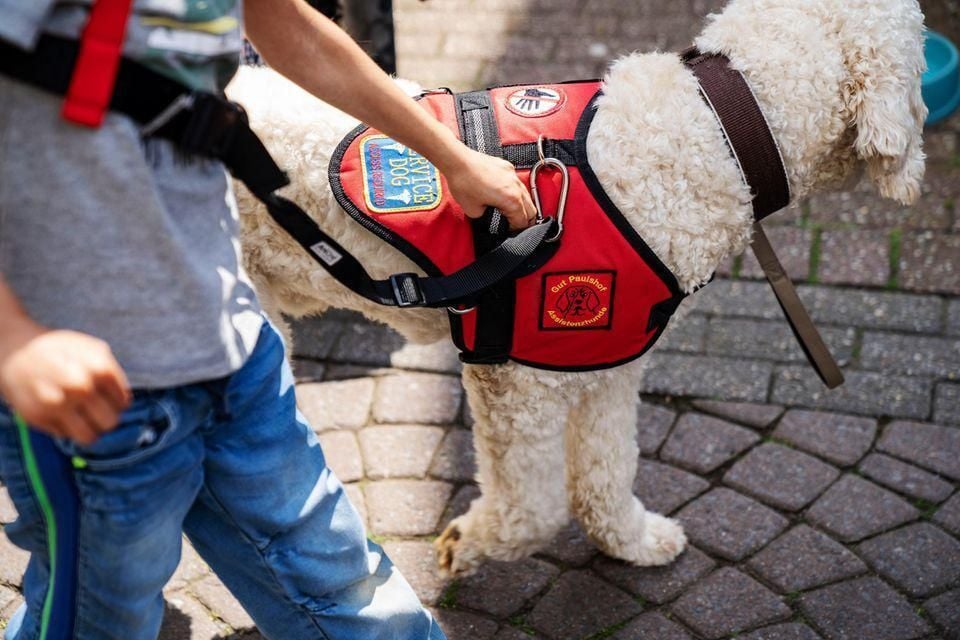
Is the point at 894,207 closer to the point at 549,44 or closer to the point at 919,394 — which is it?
the point at 919,394

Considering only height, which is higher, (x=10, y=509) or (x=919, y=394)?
(x=919, y=394)

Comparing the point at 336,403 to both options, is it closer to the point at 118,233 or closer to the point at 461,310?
the point at 461,310

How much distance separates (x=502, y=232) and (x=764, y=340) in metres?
1.81

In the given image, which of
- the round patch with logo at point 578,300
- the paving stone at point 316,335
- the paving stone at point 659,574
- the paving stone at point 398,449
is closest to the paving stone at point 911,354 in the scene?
the paving stone at point 659,574

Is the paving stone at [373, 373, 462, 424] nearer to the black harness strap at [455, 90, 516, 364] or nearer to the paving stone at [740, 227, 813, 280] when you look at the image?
the black harness strap at [455, 90, 516, 364]

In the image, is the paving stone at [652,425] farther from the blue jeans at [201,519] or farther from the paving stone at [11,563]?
the paving stone at [11,563]

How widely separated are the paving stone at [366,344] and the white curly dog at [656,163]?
1.03 metres

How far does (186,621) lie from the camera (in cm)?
278

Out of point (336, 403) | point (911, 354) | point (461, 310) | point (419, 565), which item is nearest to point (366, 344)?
point (336, 403)

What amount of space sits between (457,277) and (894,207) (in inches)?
110

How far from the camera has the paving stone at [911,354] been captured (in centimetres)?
352

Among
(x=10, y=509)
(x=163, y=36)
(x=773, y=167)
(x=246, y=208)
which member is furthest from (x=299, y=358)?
A: (x=163, y=36)

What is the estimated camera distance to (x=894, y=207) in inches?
168

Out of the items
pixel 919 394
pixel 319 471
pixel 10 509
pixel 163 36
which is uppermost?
pixel 163 36
